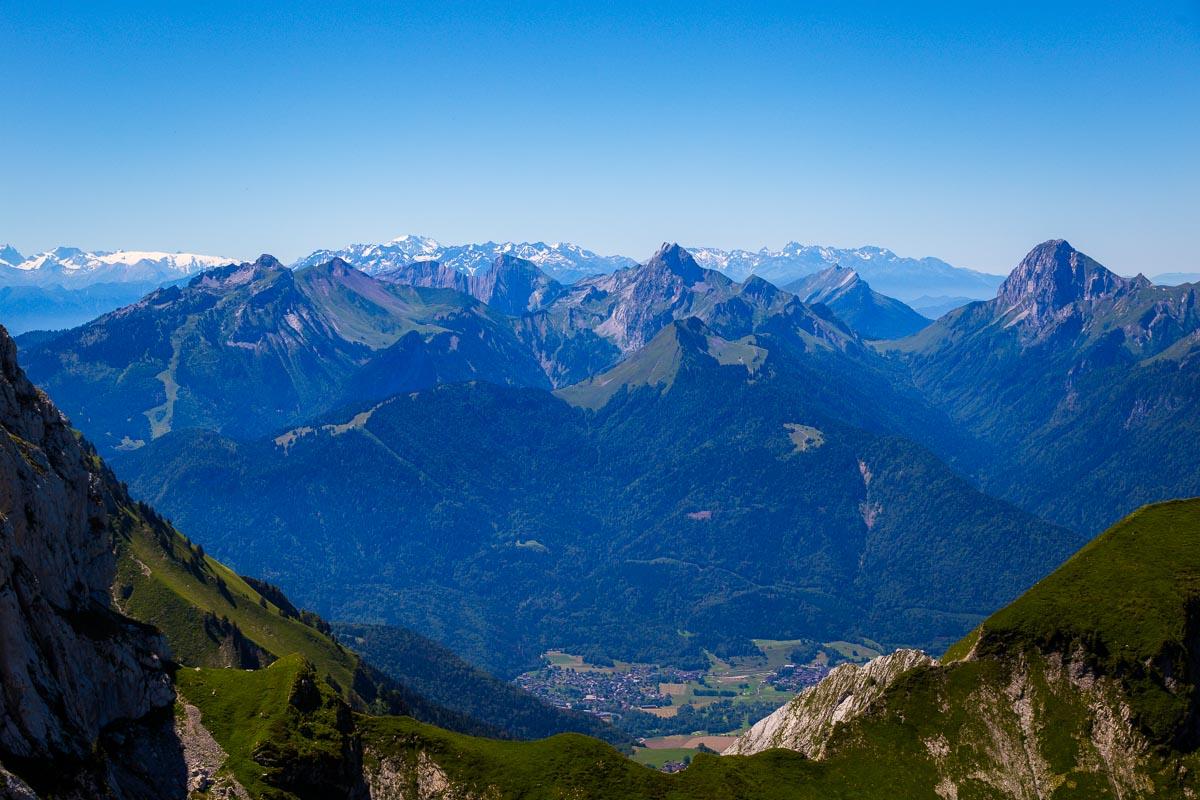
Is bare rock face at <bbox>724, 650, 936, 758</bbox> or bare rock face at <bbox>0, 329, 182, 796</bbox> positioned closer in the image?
bare rock face at <bbox>0, 329, 182, 796</bbox>

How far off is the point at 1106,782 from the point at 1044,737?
752 cm

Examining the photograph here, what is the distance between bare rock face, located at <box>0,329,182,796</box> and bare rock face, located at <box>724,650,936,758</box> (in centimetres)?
7785

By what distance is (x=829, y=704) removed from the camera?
459ft

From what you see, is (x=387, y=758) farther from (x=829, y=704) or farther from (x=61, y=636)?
(x=829, y=704)

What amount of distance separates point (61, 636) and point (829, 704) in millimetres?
96852

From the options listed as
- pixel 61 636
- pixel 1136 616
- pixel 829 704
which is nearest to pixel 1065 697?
pixel 1136 616

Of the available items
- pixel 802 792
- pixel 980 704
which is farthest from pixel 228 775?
pixel 980 704

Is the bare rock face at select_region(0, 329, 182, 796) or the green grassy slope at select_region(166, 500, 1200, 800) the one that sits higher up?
the bare rock face at select_region(0, 329, 182, 796)

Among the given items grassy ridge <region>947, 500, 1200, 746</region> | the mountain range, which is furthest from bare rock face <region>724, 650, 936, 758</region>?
grassy ridge <region>947, 500, 1200, 746</region>

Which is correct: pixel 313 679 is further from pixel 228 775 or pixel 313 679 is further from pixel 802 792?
pixel 802 792

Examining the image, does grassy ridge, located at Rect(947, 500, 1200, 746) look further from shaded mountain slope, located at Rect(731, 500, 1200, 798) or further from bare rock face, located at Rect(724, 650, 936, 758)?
bare rock face, located at Rect(724, 650, 936, 758)

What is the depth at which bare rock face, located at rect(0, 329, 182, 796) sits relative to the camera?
223 feet

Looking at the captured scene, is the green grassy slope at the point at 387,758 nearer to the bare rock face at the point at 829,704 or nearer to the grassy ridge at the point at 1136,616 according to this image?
the bare rock face at the point at 829,704

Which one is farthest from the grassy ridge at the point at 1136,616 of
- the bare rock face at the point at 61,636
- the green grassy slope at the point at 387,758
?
the bare rock face at the point at 61,636
